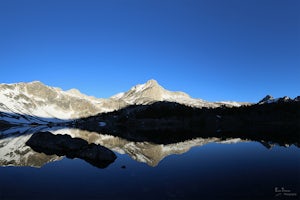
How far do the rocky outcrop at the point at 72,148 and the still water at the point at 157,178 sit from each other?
226cm

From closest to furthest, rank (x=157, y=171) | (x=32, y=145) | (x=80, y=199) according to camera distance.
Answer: (x=80, y=199) < (x=157, y=171) < (x=32, y=145)

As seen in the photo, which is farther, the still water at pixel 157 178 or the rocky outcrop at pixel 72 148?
the rocky outcrop at pixel 72 148

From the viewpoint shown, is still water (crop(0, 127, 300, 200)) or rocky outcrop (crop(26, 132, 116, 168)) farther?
rocky outcrop (crop(26, 132, 116, 168))

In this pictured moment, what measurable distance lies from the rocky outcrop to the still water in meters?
2.26

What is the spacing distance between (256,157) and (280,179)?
73.9ft

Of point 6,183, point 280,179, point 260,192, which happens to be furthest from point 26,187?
point 280,179

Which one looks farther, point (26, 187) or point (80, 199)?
point (26, 187)

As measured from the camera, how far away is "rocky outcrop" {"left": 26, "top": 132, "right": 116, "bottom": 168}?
63062 mm

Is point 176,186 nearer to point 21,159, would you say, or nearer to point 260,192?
point 260,192

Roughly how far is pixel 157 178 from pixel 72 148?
39990mm

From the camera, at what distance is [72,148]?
78188 mm

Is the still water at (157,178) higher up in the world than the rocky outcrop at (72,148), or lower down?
lower down

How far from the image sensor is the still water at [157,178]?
35.6m

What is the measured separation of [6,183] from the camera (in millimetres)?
42656
